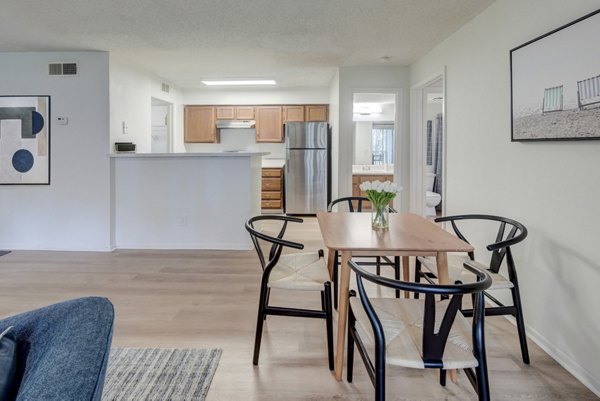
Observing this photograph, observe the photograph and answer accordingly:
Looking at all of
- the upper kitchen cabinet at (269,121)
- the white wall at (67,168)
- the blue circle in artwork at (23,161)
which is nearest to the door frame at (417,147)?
the upper kitchen cabinet at (269,121)

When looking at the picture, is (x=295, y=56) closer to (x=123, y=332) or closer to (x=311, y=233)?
(x=311, y=233)

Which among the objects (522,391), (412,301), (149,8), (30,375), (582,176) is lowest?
(522,391)

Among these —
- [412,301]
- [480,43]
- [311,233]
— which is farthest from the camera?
[311,233]

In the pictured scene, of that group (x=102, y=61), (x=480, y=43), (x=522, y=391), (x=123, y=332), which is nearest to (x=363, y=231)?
(x=522, y=391)

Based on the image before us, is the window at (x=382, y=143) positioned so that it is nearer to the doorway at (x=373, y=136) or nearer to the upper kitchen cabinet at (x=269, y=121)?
the doorway at (x=373, y=136)

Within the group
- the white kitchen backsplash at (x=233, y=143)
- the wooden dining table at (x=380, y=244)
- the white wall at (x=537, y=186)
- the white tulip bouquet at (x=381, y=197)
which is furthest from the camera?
the white kitchen backsplash at (x=233, y=143)

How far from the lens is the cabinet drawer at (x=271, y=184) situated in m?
7.13

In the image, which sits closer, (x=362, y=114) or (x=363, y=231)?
(x=363, y=231)

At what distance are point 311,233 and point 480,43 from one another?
329 centimetres

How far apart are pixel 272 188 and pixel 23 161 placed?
3.80 meters

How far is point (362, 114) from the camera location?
8062 mm

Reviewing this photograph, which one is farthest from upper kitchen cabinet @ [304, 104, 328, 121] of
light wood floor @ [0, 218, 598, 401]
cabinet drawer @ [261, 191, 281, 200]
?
light wood floor @ [0, 218, 598, 401]

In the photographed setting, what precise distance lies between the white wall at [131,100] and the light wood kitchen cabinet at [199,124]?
3.44 ft

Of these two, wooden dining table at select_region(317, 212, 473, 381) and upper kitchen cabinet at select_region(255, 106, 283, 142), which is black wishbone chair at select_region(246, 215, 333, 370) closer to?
wooden dining table at select_region(317, 212, 473, 381)
